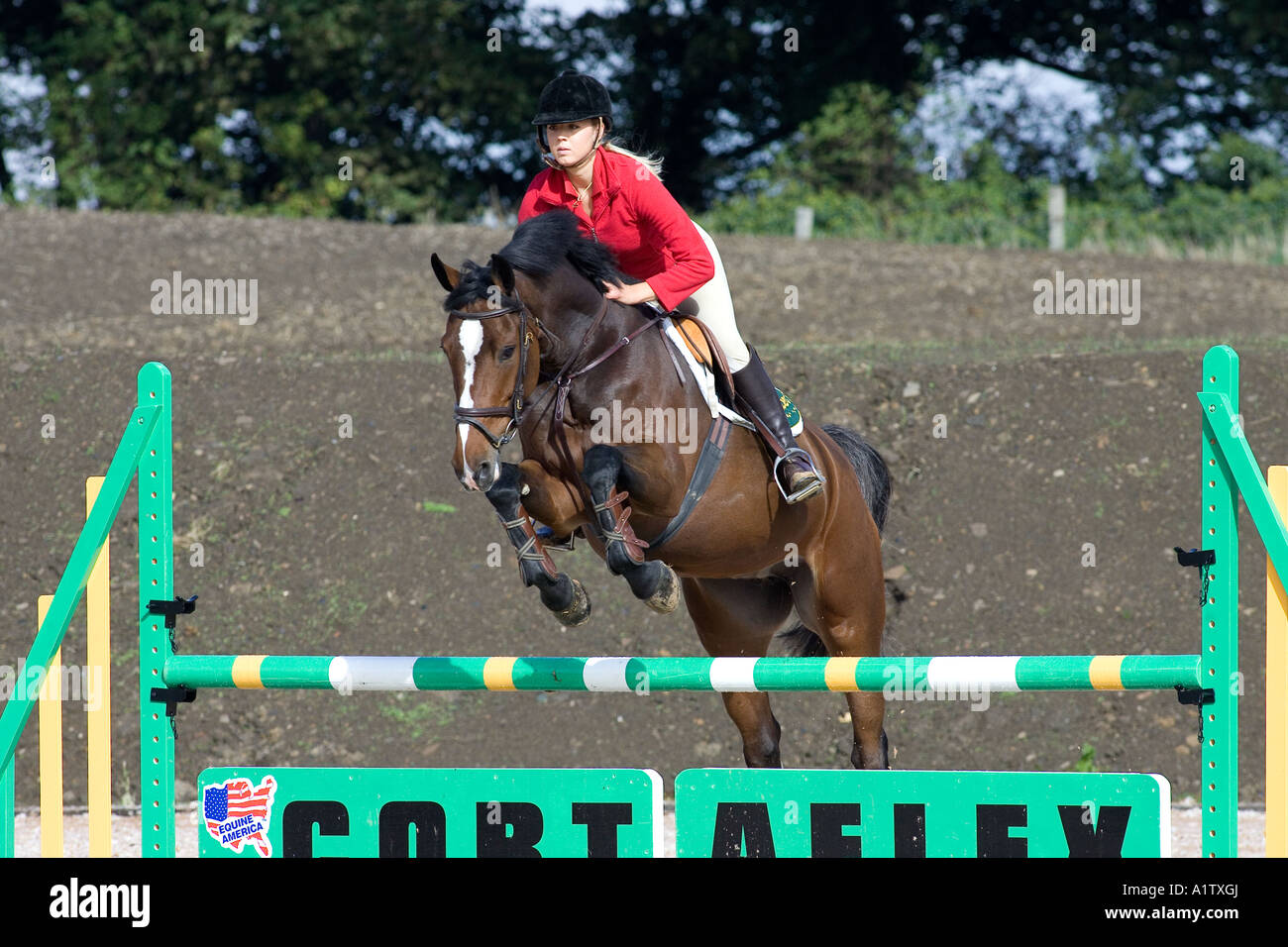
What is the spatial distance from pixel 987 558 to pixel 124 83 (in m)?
16.7

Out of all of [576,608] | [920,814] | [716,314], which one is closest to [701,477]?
[576,608]

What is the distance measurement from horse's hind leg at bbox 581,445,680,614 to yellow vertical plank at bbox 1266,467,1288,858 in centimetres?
183

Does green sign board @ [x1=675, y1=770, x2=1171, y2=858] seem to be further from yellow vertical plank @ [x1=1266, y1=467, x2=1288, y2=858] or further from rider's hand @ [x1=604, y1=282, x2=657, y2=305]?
rider's hand @ [x1=604, y1=282, x2=657, y2=305]

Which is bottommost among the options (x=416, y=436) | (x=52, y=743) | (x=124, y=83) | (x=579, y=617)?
(x=52, y=743)

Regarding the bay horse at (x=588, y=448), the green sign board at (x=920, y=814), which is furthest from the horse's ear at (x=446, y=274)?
the green sign board at (x=920, y=814)

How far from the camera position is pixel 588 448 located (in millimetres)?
4664

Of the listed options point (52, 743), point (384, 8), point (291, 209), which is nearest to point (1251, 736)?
point (52, 743)

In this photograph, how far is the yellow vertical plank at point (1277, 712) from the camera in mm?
3982

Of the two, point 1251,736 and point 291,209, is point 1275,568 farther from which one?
point 291,209

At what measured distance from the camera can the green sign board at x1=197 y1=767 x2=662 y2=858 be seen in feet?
13.5

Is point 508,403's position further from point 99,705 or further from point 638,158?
point 99,705

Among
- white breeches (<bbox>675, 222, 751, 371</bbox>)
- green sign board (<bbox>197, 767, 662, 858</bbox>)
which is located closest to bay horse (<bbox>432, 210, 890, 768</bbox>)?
white breeches (<bbox>675, 222, 751, 371</bbox>)
